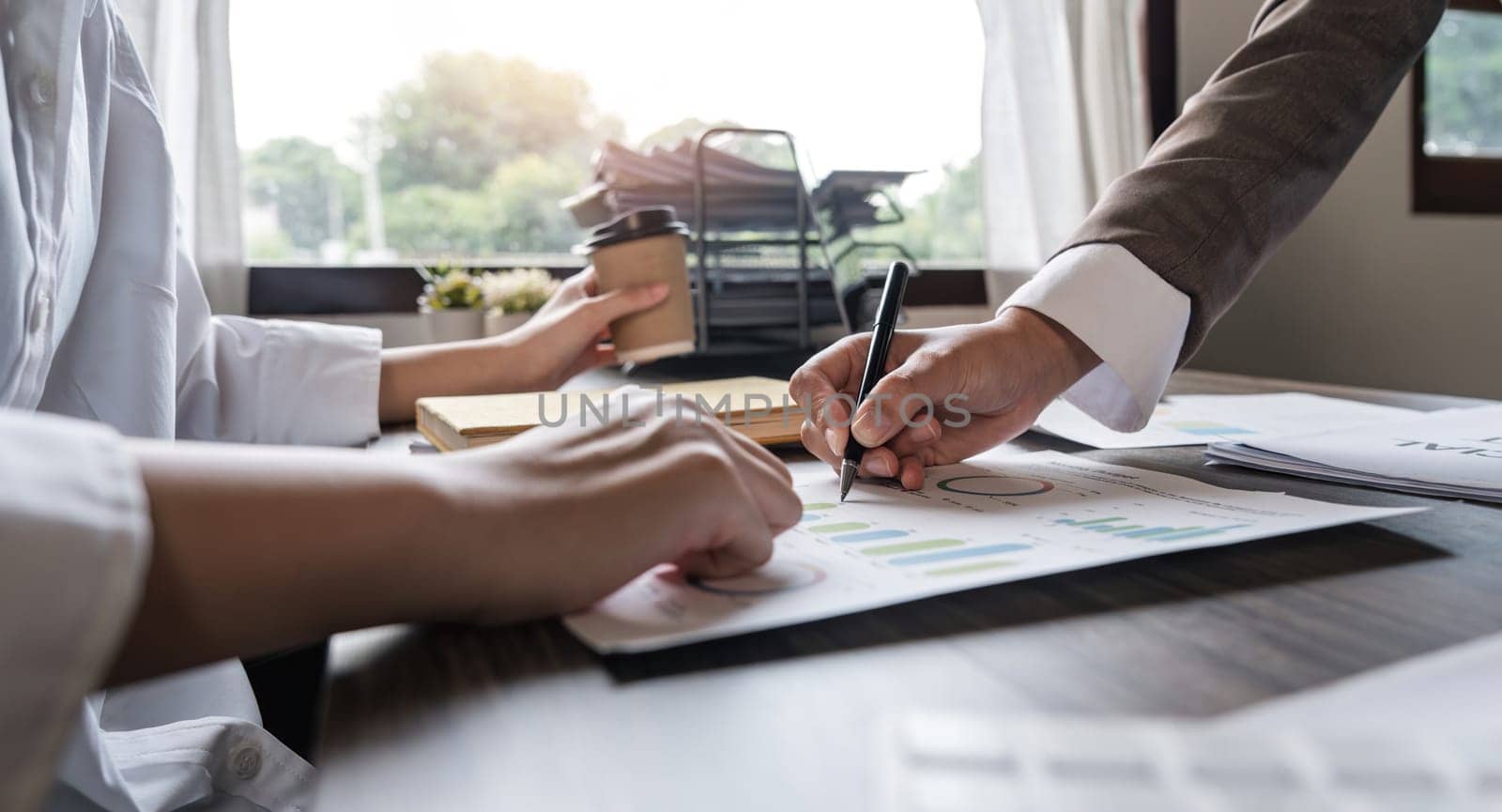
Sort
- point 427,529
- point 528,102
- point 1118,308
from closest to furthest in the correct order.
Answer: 1. point 427,529
2. point 1118,308
3. point 528,102

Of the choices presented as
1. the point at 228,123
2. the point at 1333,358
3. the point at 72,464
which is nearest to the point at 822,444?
the point at 72,464

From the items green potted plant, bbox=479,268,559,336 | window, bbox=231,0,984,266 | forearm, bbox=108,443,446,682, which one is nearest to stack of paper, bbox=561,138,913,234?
green potted plant, bbox=479,268,559,336

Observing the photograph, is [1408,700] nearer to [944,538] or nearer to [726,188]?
[944,538]

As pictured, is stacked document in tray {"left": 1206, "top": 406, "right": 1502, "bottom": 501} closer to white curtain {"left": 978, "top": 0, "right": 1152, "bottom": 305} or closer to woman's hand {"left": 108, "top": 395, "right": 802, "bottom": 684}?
woman's hand {"left": 108, "top": 395, "right": 802, "bottom": 684}

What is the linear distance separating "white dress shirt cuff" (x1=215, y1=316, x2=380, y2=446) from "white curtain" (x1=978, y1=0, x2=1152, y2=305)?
1.40m

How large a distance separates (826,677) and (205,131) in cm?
164

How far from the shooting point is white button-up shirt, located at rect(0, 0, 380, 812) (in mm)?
247

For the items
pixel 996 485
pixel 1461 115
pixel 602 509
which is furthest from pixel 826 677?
pixel 1461 115

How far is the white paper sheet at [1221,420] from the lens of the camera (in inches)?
32.0

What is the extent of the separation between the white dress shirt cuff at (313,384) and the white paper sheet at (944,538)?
530 mm

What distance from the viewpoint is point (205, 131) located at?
1569mm

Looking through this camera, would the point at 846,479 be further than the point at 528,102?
No

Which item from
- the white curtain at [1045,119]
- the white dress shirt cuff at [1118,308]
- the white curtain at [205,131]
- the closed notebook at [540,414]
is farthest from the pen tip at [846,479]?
the white curtain at [1045,119]

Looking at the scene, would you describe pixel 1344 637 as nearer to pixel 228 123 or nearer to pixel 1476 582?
pixel 1476 582
